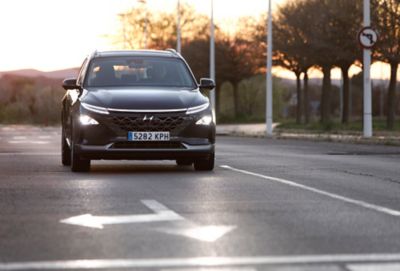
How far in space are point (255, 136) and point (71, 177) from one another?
87.4ft

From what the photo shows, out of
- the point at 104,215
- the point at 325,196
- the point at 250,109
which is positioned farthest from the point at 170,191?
the point at 250,109

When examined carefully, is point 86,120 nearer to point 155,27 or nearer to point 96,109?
point 96,109

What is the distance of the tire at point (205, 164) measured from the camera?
14930mm

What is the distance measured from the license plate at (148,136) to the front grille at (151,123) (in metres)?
0.04

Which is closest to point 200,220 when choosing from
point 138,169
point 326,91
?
point 138,169

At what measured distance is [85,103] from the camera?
46.9 feet

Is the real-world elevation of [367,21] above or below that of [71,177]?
above

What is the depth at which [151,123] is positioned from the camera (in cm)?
1405

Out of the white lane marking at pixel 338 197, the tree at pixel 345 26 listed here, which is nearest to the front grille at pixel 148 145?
the white lane marking at pixel 338 197

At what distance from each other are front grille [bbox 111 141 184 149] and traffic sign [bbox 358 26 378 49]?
18.5m

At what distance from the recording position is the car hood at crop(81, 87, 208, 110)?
14062mm

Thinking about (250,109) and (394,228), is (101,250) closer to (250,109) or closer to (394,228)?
(394,228)

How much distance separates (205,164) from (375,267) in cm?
880

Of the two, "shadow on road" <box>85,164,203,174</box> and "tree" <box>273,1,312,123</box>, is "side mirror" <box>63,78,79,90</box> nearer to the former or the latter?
"shadow on road" <box>85,164,203,174</box>
